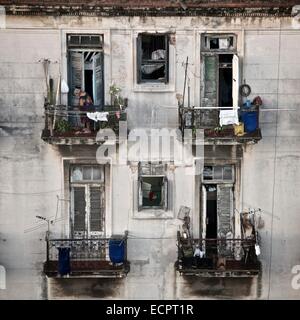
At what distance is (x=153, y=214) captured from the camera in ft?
53.7

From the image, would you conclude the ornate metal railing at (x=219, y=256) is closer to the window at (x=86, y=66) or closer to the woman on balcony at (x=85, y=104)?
the woman on balcony at (x=85, y=104)

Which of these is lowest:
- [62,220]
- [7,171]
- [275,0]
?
[62,220]

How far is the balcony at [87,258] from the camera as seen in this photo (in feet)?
52.0

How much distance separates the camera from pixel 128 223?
16391 millimetres

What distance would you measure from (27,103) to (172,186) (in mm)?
4126

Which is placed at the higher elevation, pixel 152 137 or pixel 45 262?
pixel 152 137

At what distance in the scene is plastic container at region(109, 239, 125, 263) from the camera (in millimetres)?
15836

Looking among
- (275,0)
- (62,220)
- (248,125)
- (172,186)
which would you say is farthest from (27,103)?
(275,0)

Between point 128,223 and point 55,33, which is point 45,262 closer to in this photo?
point 128,223

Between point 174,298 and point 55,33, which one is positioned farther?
point 174,298

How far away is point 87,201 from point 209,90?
13.6 ft

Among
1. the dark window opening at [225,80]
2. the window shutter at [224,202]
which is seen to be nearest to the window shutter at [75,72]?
the dark window opening at [225,80]

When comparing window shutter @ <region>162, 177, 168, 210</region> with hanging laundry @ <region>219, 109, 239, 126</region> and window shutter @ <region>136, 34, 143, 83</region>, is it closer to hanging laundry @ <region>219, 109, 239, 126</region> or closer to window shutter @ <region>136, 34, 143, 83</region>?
hanging laundry @ <region>219, 109, 239, 126</region>

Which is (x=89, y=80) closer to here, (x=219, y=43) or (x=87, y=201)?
(x=87, y=201)
